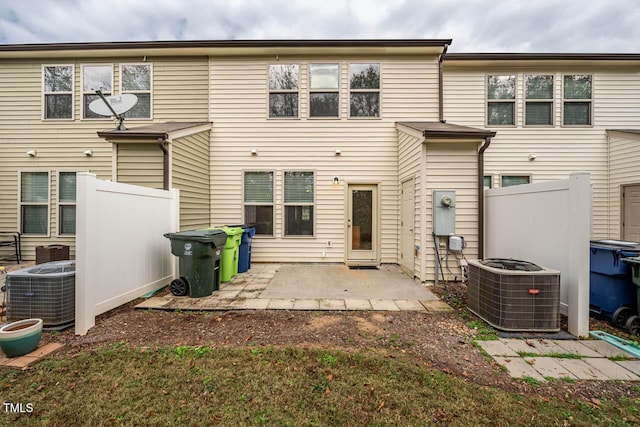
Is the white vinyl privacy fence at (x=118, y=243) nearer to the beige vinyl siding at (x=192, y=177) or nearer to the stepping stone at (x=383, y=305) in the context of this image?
the beige vinyl siding at (x=192, y=177)

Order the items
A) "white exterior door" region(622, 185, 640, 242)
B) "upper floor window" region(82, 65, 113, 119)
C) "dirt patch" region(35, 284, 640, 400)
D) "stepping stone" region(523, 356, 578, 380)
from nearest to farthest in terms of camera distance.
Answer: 1. "dirt patch" region(35, 284, 640, 400)
2. "stepping stone" region(523, 356, 578, 380)
3. "white exterior door" region(622, 185, 640, 242)
4. "upper floor window" region(82, 65, 113, 119)

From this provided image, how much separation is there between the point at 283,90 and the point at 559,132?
7797 millimetres

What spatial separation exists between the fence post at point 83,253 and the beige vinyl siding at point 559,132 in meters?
8.22

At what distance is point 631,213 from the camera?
21.9ft

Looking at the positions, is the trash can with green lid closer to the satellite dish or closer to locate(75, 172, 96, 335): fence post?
locate(75, 172, 96, 335): fence post

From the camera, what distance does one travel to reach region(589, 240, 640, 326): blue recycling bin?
3.33 meters

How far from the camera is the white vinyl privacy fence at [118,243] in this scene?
3.18 metres

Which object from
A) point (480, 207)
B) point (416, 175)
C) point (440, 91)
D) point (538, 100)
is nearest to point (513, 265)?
point (480, 207)

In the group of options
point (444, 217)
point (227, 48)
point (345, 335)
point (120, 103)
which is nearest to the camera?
point (345, 335)

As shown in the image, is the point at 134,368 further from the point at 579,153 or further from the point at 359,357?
the point at 579,153

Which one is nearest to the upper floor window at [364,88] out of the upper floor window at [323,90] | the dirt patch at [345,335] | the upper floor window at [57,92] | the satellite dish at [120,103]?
the upper floor window at [323,90]

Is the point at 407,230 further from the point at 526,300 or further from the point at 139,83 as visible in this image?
the point at 139,83

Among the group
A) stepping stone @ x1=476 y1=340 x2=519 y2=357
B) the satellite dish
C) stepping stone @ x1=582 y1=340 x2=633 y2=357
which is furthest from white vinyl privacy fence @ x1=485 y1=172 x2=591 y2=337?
the satellite dish

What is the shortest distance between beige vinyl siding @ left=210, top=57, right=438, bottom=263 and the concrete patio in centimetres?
106
